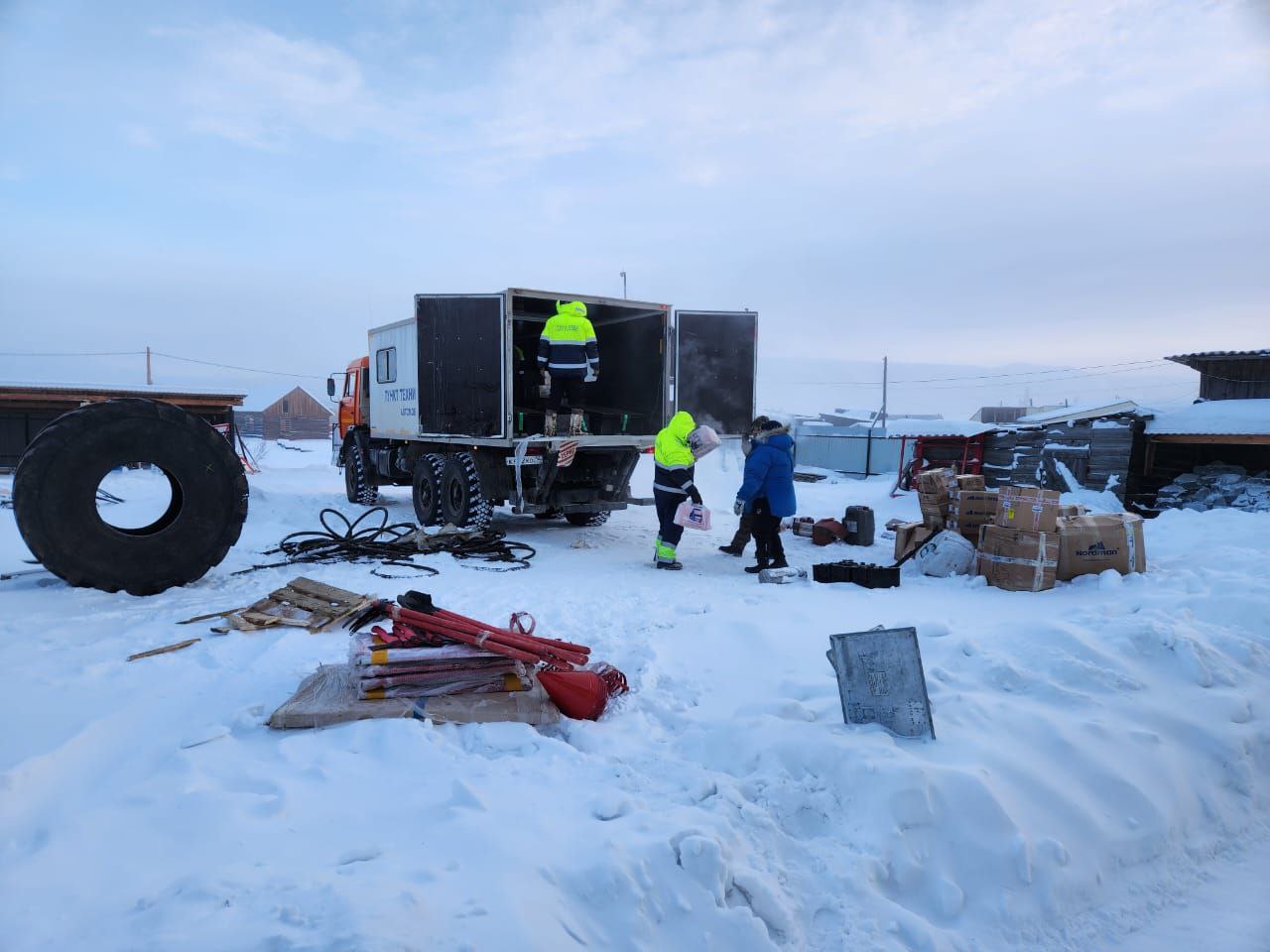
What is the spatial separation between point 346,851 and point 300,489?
13.4 m

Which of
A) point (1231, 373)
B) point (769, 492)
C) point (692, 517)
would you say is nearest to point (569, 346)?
point (692, 517)

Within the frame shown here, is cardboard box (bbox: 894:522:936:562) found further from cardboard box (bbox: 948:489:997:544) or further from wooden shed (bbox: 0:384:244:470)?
wooden shed (bbox: 0:384:244:470)

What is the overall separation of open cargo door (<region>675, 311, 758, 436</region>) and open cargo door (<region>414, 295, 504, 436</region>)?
2.47 metres

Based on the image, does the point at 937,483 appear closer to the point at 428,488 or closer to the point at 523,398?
the point at 523,398

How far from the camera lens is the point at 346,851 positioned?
2.32m

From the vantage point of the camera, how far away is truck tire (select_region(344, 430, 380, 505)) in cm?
1198

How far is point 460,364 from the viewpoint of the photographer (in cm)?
862

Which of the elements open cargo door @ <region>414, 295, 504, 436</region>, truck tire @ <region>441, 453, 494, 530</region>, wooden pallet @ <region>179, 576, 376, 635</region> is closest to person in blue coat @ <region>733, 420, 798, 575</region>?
open cargo door @ <region>414, 295, 504, 436</region>

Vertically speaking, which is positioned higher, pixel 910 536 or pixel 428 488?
pixel 428 488

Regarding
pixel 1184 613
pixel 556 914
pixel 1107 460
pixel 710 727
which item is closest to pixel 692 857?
pixel 556 914

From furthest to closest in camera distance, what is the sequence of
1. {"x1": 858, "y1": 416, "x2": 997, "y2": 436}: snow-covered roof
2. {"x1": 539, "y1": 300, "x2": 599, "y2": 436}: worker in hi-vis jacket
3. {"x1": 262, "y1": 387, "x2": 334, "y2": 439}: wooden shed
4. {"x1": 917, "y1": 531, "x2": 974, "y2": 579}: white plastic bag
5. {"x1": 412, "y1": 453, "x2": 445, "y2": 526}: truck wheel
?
{"x1": 262, "y1": 387, "x2": 334, "y2": 439}: wooden shed, {"x1": 858, "y1": 416, "x2": 997, "y2": 436}: snow-covered roof, {"x1": 412, "y1": 453, "x2": 445, "y2": 526}: truck wheel, {"x1": 539, "y1": 300, "x2": 599, "y2": 436}: worker in hi-vis jacket, {"x1": 917, "y1": 531, "x2": 974, "y2": 579}: white plastic bag

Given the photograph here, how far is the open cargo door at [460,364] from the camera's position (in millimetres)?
8391

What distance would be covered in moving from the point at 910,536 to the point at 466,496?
5.15m

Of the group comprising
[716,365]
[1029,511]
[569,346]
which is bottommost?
[1029,511]
